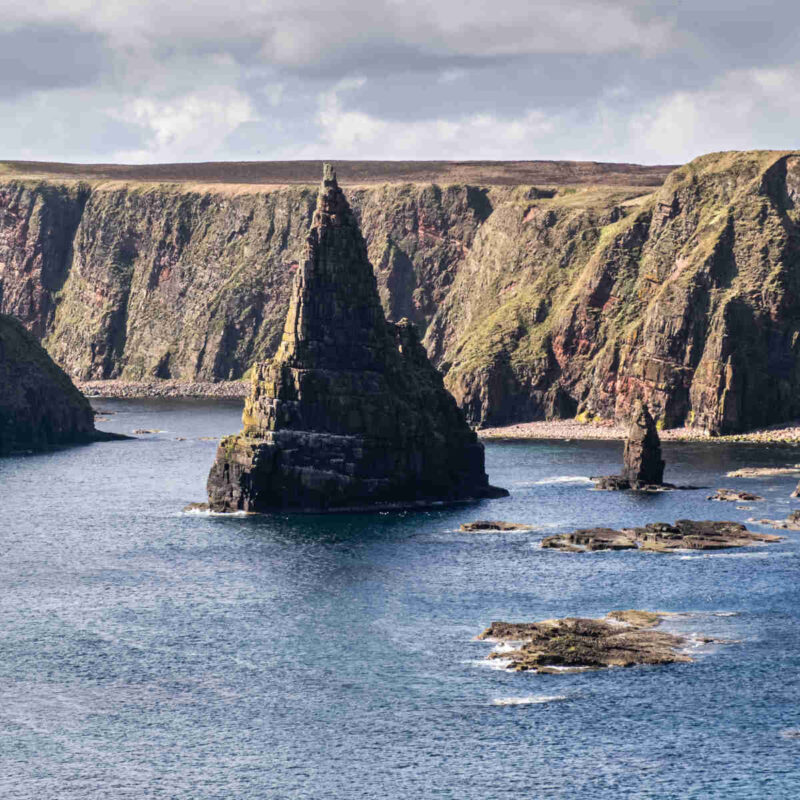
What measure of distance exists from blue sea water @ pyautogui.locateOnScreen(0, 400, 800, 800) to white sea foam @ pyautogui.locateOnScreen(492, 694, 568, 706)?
260 mm

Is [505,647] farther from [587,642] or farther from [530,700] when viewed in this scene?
[530,700]

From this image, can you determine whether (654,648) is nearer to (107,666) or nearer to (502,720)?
(502,720)

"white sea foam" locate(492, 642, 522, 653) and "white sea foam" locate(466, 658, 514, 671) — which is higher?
"white sea foam" locate(492, 642, 522, 653)

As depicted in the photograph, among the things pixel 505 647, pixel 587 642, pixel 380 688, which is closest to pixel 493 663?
pixel 505 647

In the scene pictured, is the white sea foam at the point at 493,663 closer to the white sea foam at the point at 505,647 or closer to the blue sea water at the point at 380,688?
the blue sea water at the point at 380,688

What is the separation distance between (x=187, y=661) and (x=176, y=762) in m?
28.7

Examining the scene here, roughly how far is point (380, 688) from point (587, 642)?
2067cm

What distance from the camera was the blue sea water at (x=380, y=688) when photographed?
120 meters

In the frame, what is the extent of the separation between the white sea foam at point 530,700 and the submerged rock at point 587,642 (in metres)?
7.19

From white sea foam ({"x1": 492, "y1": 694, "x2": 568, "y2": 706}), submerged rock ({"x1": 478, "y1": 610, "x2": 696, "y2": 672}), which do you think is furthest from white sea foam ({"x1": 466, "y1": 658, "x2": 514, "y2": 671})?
white sea foam ({"x1": 492, "y1": 694, "x2": 568, "y2": 706})

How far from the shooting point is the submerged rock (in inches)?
5748

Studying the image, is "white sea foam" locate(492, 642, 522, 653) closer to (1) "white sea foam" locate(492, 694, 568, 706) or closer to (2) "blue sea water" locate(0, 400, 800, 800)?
(2) "blue sea water" locate(0, 400, 800, 800)

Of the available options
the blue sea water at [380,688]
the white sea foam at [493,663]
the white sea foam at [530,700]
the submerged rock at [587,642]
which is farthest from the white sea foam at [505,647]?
the white sea foam at [530,700]

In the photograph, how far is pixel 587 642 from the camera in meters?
151
